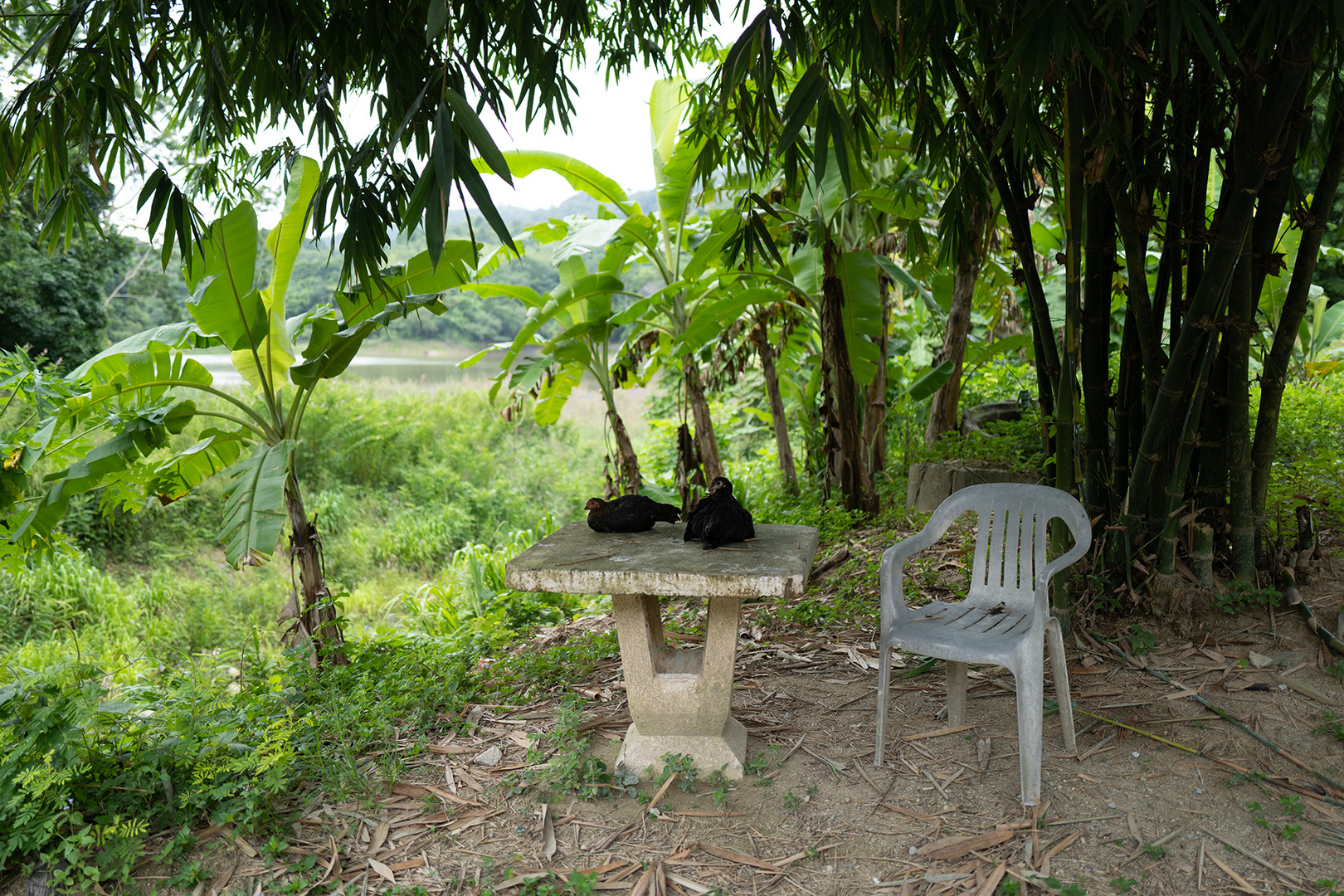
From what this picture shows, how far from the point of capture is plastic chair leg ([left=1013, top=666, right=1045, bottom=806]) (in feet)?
6.98

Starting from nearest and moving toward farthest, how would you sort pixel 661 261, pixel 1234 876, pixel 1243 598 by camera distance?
pixel 1234 876 < pixel 1243 598 < pixel 661 261

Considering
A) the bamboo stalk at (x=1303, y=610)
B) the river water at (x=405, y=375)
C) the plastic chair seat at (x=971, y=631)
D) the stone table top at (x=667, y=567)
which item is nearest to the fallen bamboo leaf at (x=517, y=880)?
the stone table top at (x=667, y=567)

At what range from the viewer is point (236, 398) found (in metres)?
3.09

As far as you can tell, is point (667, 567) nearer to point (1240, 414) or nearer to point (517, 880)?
point (517, 880)

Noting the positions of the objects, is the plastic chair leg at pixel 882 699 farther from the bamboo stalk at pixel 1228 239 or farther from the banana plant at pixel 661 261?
the banana plant at pixel 661 261

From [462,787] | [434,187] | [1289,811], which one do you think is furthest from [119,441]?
[1289,811]

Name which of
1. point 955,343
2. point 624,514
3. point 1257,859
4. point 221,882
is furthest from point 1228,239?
point 221,882

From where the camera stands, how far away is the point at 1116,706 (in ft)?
8.62

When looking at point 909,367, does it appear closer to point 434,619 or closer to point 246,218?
point 434,619

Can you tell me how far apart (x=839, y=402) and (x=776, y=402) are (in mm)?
843

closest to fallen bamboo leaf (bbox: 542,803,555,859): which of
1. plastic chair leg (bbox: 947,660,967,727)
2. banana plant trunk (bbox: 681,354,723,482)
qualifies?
plastic chair leg (bbox: 947,660,967,727)

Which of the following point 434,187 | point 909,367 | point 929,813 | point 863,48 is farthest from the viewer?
point 909,367

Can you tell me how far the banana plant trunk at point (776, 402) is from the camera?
5320 millimetres

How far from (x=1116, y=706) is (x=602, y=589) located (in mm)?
1744
